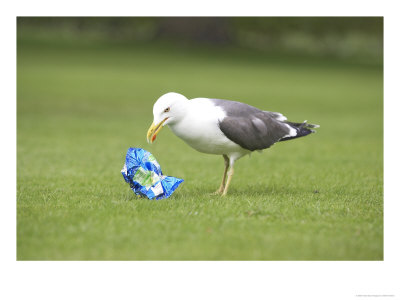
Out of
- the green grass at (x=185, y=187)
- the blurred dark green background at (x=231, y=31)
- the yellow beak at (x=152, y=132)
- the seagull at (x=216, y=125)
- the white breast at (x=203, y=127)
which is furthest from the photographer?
the blurred dark green background at (x=231, y=31)

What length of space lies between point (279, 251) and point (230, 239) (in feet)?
1.66

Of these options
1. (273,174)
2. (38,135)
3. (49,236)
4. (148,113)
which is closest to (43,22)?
(148,113)

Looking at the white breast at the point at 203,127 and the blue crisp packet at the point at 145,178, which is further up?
the white breast at the point at 203,127

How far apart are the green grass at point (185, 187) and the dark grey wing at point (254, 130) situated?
704 millimetres

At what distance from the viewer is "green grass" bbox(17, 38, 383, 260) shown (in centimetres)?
472

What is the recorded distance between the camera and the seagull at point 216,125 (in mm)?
6137

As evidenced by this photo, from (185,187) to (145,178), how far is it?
126 cm

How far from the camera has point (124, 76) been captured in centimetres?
2847

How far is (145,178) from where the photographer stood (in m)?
6.34

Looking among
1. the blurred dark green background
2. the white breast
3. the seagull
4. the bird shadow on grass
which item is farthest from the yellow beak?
the blurred dark green background

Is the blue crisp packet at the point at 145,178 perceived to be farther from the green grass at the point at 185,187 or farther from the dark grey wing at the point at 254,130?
the dark grey wing at the point at 254,130

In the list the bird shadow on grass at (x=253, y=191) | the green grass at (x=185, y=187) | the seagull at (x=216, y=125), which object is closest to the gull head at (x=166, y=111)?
the seagull at (x=216, y=125)

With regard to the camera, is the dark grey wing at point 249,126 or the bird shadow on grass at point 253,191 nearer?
the dark grey wing at point 249,126

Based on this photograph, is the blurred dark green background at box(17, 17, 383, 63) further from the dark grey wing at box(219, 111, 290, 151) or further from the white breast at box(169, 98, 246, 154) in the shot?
the white breast at box(169, 98, 246, 154)
